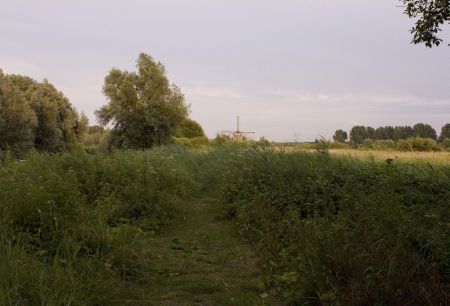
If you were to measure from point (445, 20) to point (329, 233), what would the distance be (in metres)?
5.03

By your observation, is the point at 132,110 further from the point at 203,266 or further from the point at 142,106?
the point at 203,266

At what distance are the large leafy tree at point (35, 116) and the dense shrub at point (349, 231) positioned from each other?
747 inches

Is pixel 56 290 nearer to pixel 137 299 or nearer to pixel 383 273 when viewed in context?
pixel 137 299

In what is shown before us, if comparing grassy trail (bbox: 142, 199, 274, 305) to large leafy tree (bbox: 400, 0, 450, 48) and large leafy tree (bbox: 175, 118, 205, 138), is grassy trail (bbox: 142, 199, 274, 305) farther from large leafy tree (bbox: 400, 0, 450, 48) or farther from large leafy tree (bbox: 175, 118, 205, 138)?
large leafy tree (bbox: 175, 118, 205, 138)

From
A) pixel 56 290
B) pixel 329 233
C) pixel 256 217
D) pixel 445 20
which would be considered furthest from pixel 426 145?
pixel 56 290

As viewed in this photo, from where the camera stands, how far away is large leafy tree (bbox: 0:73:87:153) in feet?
119

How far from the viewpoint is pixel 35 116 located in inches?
1598

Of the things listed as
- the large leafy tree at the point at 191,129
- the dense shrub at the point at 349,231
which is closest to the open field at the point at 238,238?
the dense shrub at the point at 349,231

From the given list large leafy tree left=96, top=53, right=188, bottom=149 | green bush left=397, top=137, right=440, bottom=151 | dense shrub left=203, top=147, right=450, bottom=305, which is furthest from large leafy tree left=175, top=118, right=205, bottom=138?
dense shrub left=203, top=147, right=450, bottom=305

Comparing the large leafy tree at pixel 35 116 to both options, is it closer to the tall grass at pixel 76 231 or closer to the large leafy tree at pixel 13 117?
the large leafy tree at pixel 13 117

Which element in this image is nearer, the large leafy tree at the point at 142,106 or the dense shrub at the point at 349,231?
the dense shrub at the point at 349,231

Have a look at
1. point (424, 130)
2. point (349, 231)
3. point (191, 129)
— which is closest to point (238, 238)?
point (349, 231)

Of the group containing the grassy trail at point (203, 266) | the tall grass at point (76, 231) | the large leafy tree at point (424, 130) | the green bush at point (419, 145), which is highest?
the large leafy tree at point (424, 130)

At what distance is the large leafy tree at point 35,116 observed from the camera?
36.3m
